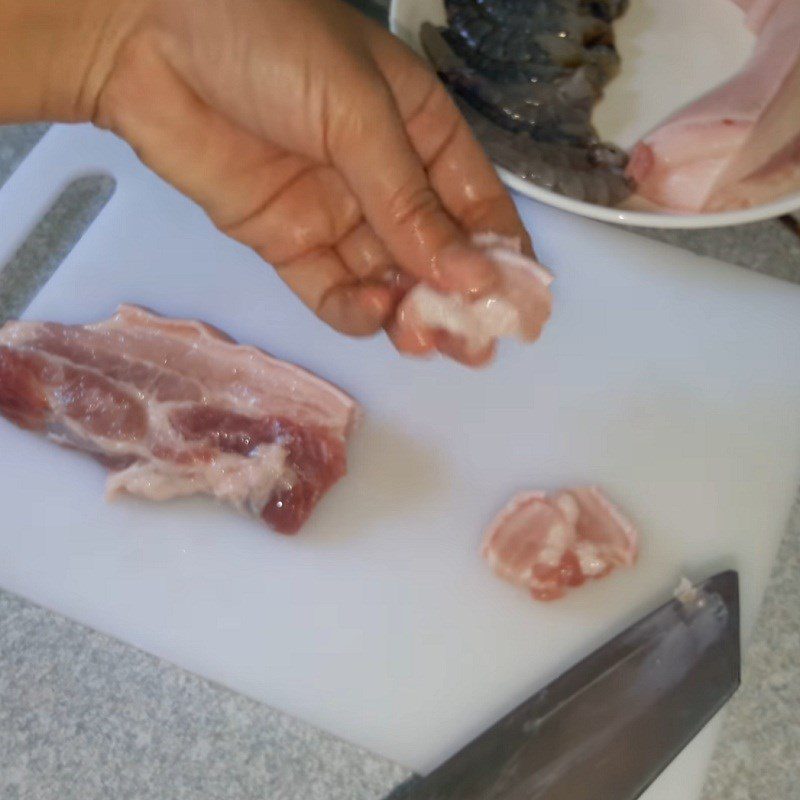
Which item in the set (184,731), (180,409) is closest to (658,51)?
(180,409)

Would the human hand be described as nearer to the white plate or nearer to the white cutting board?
the white cutting board

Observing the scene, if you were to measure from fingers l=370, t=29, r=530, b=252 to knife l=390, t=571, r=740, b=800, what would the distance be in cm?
64

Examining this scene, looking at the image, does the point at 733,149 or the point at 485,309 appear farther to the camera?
the point at 733,149

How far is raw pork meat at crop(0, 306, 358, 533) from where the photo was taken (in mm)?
1444

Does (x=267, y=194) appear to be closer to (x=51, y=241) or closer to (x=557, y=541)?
(x=51, y=241)

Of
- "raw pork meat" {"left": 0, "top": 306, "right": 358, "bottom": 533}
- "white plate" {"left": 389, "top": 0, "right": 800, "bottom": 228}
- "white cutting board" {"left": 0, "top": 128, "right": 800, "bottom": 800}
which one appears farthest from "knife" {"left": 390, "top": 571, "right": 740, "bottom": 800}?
"white plate" {"left": 389, "top": 0, "right": 800, "bottom": 228}

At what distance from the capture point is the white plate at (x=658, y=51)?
176 centimetres

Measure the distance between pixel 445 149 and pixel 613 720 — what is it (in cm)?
91

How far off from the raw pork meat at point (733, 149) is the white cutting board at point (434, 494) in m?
0.11

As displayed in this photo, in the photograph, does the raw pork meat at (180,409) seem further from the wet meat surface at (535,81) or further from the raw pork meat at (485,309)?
the wet meat surface at (535,81)

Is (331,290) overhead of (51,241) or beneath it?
overhead

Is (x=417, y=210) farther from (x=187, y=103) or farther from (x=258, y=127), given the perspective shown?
(x=187, y=103)

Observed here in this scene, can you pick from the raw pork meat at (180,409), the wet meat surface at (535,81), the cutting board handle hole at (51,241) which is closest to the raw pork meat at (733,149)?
the wet meat surface at (535,81)

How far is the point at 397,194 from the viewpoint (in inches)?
52.6
